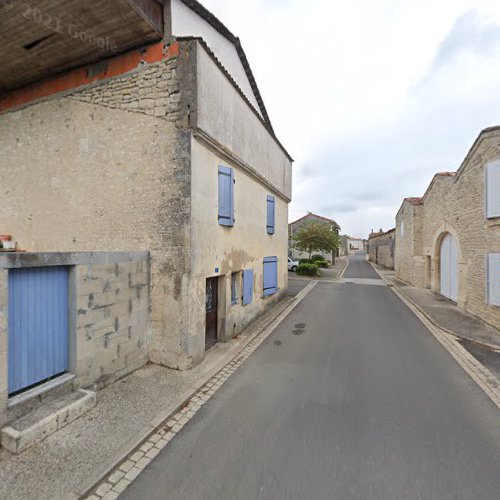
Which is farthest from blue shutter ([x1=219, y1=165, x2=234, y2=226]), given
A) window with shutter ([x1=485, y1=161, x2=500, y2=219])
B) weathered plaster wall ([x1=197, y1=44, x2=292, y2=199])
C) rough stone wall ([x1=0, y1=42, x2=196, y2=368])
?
window with shutter ([x1=485, y1=161, x2=500, y2=219])

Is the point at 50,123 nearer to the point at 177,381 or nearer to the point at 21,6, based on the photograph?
the point at 21,6

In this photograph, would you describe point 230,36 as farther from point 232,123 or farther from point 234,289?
point 234,289

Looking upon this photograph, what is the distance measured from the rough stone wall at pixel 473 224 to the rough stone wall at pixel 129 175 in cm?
918

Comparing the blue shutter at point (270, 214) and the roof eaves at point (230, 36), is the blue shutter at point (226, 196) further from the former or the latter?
the roof eaves at point (230, 36)

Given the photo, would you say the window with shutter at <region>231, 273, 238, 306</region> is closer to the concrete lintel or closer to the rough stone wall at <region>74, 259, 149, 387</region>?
the rough stone wall at <region>74, 259, 149, 387</region>

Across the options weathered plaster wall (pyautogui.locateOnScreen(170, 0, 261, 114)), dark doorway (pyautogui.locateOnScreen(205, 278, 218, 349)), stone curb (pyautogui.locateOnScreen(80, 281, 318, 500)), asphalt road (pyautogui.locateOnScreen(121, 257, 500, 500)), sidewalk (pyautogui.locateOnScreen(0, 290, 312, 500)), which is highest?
weathered plaster wall (pyautogui.locateOnScreen(170, 0, 261, 114))

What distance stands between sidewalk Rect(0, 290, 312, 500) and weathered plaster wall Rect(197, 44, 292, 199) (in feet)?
16.1

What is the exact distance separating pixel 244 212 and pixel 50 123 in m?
5.30

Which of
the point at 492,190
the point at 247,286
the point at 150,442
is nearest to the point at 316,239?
the point at 492,190

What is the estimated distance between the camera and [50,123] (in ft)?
20.8

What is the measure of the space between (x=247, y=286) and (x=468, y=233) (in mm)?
8451

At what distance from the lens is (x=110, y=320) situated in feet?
15.2

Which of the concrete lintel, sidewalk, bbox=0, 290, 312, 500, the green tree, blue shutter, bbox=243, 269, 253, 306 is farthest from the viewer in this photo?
the green tree

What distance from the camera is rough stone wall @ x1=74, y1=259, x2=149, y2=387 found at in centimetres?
415
